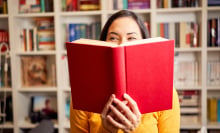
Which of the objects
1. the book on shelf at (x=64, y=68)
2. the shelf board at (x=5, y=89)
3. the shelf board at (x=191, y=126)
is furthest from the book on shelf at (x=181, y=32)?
the shelf board at (x=5, y=89)

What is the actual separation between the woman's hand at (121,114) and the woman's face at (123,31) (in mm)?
307

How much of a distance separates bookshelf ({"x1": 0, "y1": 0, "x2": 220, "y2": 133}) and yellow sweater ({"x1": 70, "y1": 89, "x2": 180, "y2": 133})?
1432mm

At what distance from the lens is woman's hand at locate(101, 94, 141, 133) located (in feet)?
3.18

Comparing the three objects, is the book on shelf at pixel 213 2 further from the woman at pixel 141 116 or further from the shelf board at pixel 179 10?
the woman at pixel 141 116

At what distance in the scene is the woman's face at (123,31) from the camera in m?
1.21

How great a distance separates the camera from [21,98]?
285cm

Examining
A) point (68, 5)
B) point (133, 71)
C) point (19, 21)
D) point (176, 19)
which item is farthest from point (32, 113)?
point (133, 71)

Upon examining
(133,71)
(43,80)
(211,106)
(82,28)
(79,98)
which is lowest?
(211,106)

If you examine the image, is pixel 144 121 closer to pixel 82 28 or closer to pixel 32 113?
pixel 82 28

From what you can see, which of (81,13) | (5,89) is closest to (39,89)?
(5,89)

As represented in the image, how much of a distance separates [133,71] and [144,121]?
0.35 meters

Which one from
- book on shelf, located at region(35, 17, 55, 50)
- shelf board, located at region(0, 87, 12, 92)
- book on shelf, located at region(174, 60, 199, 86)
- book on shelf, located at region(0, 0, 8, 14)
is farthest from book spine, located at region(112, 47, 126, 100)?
book on shelf, located at region(0, 0, 8, 14)

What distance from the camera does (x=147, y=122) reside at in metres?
1.23

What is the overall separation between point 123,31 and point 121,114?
0.39 m
